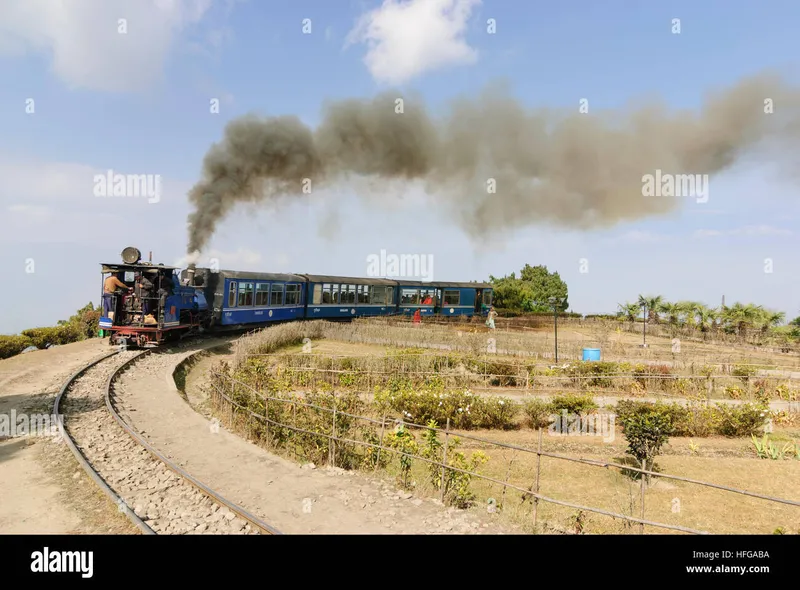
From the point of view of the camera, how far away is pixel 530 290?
1817 inches

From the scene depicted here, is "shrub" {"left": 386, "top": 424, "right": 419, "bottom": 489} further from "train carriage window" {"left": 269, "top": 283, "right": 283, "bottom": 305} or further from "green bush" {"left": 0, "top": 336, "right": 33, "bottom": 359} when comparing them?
"train carriage window" {"left": 269, "top": 283, "right": 283, "bottom": 305}

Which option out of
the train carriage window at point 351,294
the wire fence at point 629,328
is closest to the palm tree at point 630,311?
the wire fence at point 629,328

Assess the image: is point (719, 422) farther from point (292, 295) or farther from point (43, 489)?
point (292, 295)

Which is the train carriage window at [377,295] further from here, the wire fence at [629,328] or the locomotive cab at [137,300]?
the locomotive cab at [137,300]

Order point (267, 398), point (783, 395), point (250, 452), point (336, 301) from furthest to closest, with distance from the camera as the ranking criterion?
point (336, 301) → point (783, 395) → point (267, 398) → point (250, 452)

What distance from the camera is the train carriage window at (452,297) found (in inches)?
1345

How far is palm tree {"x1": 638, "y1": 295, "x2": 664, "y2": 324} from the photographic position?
33750mm

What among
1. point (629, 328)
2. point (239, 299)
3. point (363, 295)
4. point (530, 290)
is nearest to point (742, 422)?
point (239, 299)

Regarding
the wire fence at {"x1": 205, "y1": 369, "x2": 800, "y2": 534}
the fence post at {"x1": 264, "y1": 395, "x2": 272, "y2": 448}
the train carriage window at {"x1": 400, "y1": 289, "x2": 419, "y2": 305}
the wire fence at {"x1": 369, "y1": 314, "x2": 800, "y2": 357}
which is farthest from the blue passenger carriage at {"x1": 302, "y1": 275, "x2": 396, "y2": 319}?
the fence post at {"x1": 264, "y1": 395, "x2": 272, "y2": 448}

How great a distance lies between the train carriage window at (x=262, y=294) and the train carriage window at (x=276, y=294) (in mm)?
287
